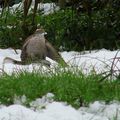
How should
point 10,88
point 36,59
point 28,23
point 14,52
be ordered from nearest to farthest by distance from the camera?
1. point 10,88
2. point 36,59
3. point 14,52
4. point 28,23

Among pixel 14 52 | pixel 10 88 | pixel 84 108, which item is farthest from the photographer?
pixel 14 52

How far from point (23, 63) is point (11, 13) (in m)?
5.51

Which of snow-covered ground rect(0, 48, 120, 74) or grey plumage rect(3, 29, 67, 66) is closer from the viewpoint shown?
snow-covered ground rect(0, 48, 120, 74)

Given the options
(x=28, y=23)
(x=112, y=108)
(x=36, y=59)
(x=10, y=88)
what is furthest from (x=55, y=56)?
(x=28, y=23)

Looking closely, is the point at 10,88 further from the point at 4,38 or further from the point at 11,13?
the point at 11,13

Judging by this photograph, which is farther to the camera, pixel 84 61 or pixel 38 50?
pixel 84 61

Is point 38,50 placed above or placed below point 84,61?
above

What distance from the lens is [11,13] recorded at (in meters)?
12.5

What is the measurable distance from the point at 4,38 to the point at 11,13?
2330mm

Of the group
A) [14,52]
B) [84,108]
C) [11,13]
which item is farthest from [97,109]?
[11,13]

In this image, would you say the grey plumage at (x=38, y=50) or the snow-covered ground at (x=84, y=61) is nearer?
the snow-covered ground at (x=84, y=61)

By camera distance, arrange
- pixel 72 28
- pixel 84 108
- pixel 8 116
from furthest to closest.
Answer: pixel 72 28, pixel 84 108, pixel 8 116

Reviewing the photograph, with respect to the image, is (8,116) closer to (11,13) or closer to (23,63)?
(23,63)

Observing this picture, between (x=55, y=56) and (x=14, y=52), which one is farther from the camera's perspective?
(x=14, y=52)
